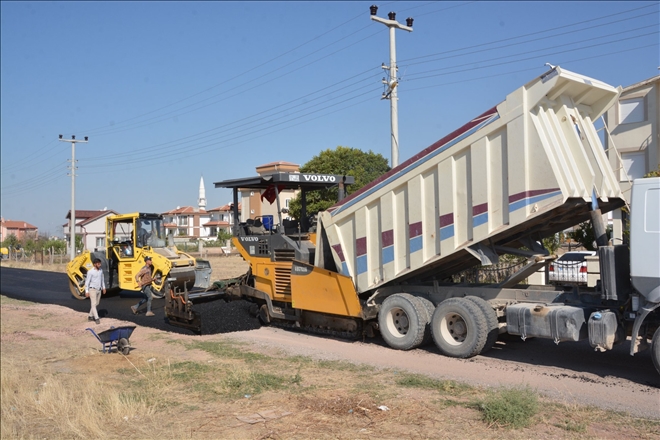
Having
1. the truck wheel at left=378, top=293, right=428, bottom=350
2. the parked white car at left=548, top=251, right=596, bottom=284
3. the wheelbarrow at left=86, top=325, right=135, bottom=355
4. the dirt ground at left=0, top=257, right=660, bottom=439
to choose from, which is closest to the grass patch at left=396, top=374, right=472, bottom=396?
the dirt ground at left=0, top=257, right=660, bottom=439

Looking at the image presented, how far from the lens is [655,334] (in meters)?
7.27

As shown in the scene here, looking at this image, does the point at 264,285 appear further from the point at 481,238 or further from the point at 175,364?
the point at 481,238

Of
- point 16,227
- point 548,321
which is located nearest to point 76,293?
point 548,321

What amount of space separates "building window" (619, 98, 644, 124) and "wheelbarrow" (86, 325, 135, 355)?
21.0m

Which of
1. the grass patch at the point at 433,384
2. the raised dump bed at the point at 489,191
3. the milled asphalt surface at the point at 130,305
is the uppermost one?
the raised dump bed at the point at 489,191

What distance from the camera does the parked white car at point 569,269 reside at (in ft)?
35.0

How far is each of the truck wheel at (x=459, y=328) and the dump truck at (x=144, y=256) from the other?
28.6 ft

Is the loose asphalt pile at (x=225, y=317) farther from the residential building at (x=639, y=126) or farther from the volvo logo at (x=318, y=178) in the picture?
the residential building at (x=639, y=126)

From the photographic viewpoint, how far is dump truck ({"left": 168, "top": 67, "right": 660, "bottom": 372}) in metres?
7.81

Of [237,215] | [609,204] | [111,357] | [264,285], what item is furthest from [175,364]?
[609,204]

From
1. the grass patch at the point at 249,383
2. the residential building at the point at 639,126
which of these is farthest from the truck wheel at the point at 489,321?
the residential building at the point at 639,126

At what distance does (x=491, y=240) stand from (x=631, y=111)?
17945 millimetres

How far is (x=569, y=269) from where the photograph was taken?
1096 centimetres

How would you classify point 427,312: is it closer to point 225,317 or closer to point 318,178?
point 318,178
